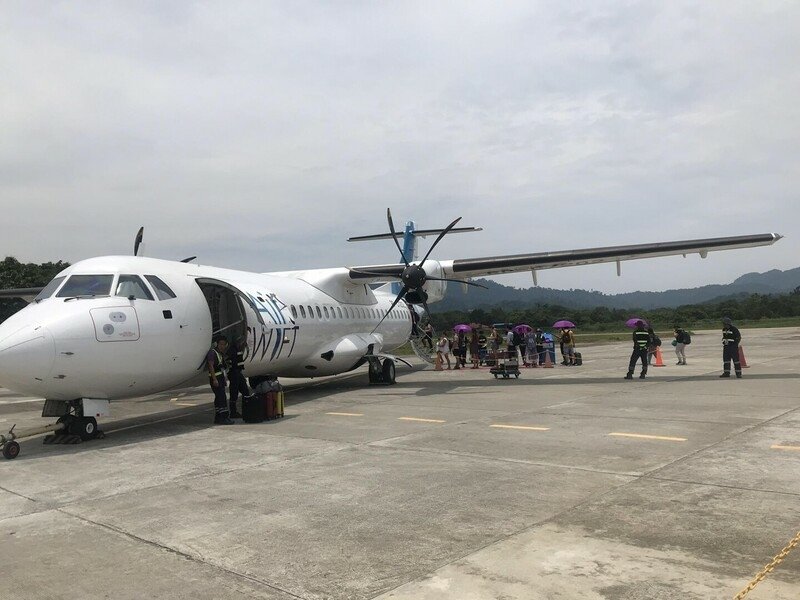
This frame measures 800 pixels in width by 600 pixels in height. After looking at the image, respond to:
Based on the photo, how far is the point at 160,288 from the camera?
10.8 metres

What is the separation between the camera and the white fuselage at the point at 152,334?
8742mm

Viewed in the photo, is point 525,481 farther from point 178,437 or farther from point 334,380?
point 334,380

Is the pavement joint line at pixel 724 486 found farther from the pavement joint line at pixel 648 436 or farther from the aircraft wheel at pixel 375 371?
the aircraft wheel at pixel 375 371

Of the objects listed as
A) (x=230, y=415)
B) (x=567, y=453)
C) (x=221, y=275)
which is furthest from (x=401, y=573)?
(x=221, y=275)

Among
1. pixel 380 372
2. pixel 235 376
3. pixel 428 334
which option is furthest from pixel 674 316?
pixel 235 376

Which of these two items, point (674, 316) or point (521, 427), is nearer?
point (521, 427)

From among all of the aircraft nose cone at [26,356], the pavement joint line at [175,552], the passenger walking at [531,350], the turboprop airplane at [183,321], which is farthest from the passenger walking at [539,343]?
the pavement joint line at [175,552]

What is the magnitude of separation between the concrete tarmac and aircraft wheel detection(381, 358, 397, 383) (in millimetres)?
7246

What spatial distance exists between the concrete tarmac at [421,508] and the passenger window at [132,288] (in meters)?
2.33

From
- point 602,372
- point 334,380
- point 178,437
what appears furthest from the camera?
point 334,380

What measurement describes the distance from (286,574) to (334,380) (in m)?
16.9

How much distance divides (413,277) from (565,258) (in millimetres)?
4188

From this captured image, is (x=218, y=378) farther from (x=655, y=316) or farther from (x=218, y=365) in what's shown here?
(x=655, y=316)

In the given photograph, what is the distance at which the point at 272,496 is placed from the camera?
620 centimetres
